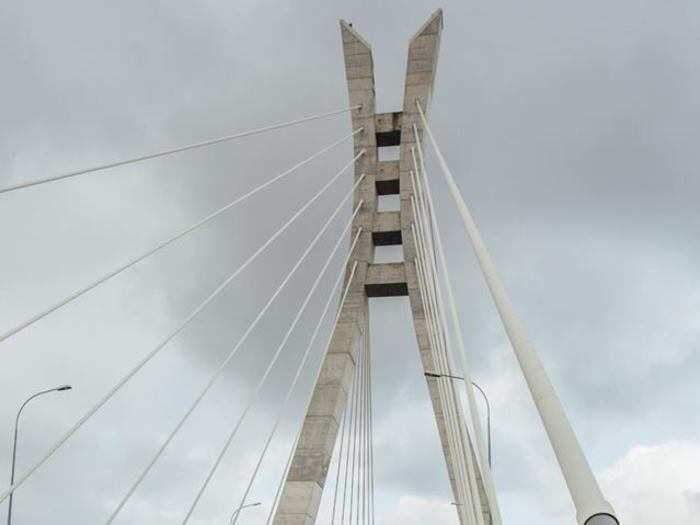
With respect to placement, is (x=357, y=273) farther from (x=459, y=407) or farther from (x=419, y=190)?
(x=459, y=407)

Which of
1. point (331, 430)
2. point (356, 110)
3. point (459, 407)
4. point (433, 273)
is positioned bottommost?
point (331, 430)

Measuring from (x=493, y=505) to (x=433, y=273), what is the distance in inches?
405

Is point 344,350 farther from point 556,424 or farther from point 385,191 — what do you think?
point 556,424

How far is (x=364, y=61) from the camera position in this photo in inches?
972

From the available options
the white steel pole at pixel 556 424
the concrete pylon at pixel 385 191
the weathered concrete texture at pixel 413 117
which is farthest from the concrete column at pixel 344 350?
the white steel pole at pixel 556 424

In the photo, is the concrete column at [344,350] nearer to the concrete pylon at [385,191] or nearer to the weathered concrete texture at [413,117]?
the concrete pylon at [385,191]

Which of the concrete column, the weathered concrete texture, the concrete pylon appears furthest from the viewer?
the weathered concrete texture

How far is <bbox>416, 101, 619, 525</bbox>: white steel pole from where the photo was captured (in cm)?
499

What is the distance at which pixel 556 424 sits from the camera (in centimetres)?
633

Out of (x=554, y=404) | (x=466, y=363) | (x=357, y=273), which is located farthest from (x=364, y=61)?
(x=554, y=404)

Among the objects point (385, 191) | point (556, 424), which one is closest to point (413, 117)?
point (385, 191)

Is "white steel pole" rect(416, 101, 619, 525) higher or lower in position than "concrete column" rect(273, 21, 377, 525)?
higher

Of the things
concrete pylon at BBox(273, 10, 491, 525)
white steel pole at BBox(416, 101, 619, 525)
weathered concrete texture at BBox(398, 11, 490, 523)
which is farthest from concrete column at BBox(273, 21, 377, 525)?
white steel pole at BBox(416, 101, 619, 525)

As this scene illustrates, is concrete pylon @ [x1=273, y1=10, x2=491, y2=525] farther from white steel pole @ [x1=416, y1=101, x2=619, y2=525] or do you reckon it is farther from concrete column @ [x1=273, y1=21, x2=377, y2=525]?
white steel pole @ [x1=416, y1=101, x2=619, y2=525]
